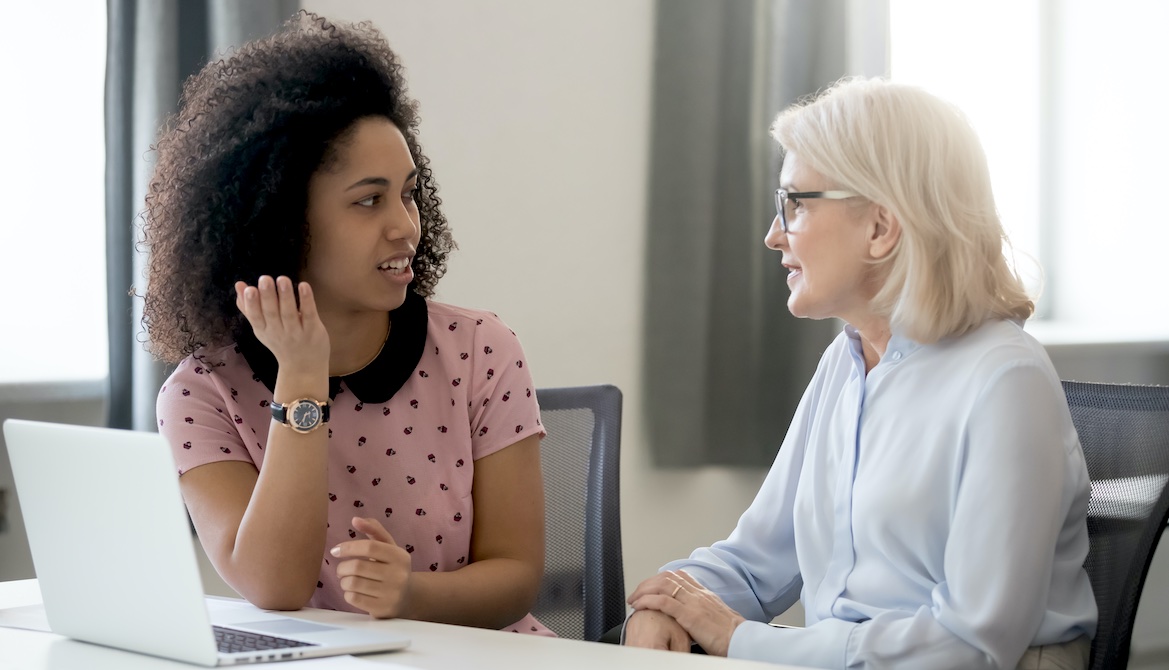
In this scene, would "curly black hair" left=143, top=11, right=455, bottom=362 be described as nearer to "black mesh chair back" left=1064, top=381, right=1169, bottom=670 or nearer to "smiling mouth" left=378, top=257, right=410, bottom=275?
"smiling mouth" left=378, top=257, right=410, bottom=275

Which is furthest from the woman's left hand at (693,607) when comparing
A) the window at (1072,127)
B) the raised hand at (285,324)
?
the window at (1072,127)

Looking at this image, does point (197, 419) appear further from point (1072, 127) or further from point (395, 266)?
point (1072, 127)

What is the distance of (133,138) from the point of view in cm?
247

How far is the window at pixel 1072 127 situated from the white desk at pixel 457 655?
10.2ft

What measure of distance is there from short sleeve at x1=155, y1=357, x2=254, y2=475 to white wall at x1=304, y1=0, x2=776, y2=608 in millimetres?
1381

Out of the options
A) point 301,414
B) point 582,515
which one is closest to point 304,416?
point 301,414

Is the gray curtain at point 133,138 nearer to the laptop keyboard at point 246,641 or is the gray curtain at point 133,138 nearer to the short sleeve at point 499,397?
the short sleeve at point 499,397

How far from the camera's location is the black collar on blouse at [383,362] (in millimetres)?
1702

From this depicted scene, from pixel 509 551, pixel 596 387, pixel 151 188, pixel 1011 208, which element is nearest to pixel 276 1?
pixel 151 188

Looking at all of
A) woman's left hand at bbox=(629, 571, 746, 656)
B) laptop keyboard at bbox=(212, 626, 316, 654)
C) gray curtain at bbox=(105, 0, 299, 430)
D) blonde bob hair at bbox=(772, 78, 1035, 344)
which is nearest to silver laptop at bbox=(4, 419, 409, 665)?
laptop keyboard at bbox=(212, 626, 316, 654)

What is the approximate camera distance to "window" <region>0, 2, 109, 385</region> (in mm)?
2486

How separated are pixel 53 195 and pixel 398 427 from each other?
1.25 m

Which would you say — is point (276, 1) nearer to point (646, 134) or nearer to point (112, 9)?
point (112, 9)

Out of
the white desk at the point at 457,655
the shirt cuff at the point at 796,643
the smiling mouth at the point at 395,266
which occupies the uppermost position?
the smiling mouth at the point at 395,266
